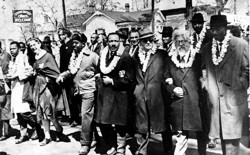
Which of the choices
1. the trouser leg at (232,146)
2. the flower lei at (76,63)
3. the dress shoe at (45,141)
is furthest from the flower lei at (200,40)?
the dress shoe at (45,141)

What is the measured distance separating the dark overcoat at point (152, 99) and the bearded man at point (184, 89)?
6.5 inches

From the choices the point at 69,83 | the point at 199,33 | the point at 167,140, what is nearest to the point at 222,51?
the point at 199,33

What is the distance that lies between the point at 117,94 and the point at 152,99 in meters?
0.64

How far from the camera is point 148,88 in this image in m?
4.33

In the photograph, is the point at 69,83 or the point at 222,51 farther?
the point at 69,83

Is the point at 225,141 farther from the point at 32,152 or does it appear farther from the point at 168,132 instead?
the point at 32,152

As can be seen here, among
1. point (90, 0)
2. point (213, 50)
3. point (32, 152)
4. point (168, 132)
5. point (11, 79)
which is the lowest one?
point (32, 152)

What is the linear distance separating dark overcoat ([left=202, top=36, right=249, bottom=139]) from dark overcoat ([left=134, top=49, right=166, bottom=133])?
2.54ft

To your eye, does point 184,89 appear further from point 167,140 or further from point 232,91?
point 167,140

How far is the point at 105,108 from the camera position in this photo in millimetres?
4816

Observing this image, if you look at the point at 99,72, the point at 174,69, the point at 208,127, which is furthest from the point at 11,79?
the point at 208,127

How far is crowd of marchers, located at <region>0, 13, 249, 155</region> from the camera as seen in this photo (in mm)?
3711

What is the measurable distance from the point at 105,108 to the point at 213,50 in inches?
71.0

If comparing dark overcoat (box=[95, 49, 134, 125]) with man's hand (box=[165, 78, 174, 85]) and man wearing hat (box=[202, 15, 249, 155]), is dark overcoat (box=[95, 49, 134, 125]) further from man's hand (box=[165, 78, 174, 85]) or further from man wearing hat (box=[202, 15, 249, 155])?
man wearing hat (box=[202, 15, 249, 155])
